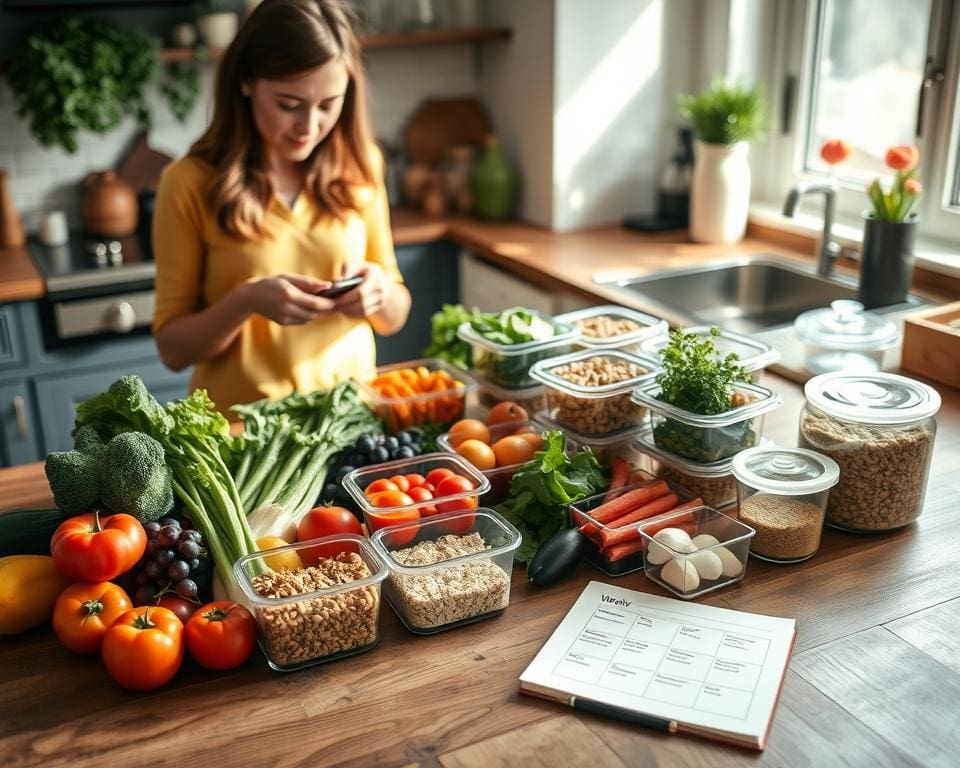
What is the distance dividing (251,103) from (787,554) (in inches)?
54.8

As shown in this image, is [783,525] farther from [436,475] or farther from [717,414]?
[436,475]

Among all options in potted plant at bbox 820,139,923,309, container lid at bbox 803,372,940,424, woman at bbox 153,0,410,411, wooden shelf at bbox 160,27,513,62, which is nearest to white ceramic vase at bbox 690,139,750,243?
potted plant at bbox 820,139,923,309

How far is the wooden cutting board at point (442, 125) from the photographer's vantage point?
377cm

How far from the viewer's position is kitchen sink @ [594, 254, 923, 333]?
9.49ft

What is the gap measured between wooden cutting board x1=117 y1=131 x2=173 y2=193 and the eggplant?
8.33 ft

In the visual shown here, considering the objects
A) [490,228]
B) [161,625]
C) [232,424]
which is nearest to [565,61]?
[490,228]

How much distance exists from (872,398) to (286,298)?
43.2 inches

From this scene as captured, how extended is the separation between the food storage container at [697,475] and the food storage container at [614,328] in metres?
0.30

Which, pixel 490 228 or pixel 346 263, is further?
pixel 490 228

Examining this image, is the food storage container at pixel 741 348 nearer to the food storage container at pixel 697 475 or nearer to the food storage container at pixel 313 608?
the food storage container at pixel 697 475

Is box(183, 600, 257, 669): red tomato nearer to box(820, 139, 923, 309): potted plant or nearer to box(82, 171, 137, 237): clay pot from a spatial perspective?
box(820, 139, 923, 309): potted plant

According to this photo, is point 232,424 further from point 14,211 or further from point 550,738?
point 14,211

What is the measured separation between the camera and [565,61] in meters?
3.27

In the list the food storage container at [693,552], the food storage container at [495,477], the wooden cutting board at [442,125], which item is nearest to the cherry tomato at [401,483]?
the food storage container at [495,477]
